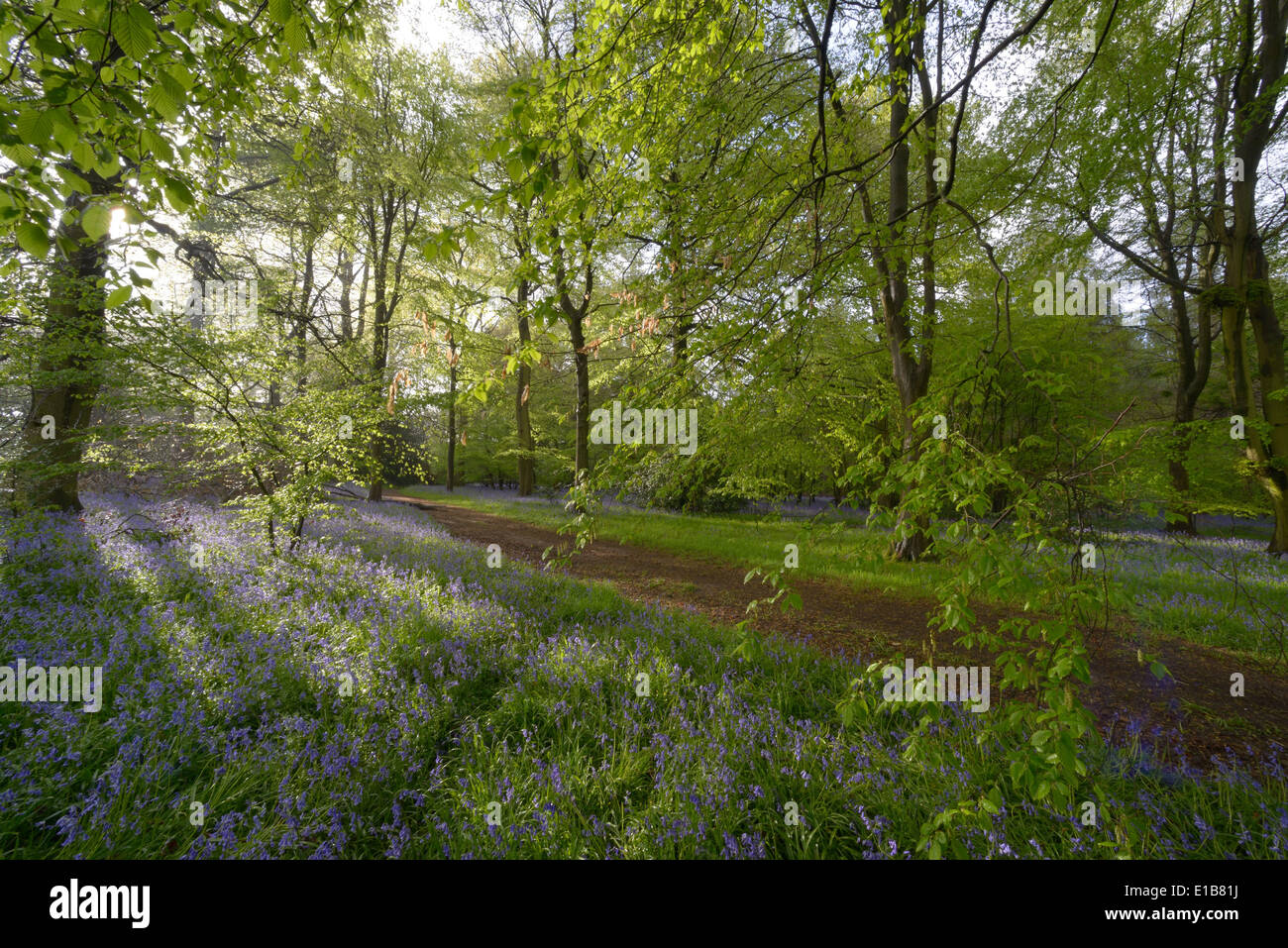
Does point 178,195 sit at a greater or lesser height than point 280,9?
lesser

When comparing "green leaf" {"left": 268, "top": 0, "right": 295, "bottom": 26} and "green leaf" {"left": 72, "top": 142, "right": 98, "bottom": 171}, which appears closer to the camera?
"green leaf" {"left": 72, "top": 142, "right": 98, "bottom": 171}

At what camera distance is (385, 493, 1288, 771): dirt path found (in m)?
3.71

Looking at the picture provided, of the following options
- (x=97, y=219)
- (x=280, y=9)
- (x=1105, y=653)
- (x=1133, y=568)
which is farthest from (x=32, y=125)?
(x=1133, y=568)

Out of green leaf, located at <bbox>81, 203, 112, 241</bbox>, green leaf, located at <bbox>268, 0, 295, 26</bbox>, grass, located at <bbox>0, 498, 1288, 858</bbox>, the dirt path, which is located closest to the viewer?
green leaf, located at <bbox>81, 203, 112, 241</bbox>

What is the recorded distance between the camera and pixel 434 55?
56.2 feet

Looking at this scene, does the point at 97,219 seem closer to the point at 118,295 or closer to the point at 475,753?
the point at 118,295

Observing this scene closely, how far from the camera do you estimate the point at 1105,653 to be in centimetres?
538

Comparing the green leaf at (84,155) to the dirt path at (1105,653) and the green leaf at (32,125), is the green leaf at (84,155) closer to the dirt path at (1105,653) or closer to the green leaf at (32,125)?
the green leaf at (32,125)

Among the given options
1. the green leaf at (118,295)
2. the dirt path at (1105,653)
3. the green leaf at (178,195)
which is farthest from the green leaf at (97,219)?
the dirt path at (1105,653)

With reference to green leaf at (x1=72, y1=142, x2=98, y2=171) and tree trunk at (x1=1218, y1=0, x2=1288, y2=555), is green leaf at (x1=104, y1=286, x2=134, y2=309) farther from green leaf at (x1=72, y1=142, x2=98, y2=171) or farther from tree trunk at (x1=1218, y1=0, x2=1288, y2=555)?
tree trunk at (x1=1218, y1=0, x2=1288, y2=555)

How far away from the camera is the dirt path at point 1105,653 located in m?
3.71

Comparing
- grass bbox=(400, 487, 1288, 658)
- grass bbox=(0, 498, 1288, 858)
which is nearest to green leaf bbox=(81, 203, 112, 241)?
grass bbox=(400, 487, 1288, 658)
